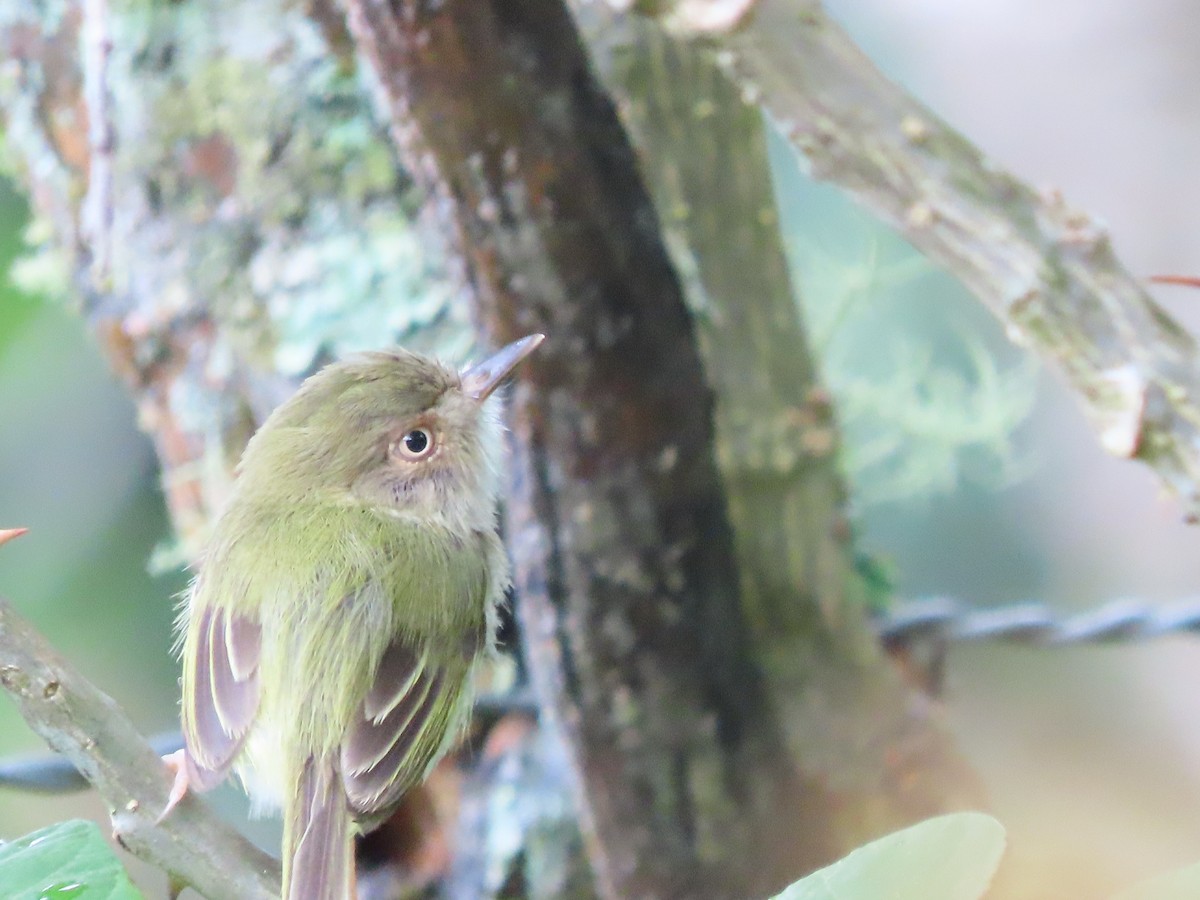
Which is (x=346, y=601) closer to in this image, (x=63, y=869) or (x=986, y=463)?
(x=63, y=869)

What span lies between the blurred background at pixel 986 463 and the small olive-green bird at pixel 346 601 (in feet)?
4.31

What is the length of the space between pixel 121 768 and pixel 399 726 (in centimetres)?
52

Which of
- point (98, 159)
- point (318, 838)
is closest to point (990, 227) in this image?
point (318, 838)

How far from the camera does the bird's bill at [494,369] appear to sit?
1.64 metres

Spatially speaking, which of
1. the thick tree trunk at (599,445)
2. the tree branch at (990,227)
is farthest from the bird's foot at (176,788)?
the tree branch at (990,227)

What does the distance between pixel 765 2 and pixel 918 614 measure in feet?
4.94

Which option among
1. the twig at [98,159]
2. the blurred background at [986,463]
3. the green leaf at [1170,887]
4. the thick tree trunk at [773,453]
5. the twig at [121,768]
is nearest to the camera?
the green leaf at [1170,887]

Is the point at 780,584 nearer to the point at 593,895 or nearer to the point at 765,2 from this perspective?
the point at 593,895

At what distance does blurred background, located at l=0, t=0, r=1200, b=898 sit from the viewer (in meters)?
3.17

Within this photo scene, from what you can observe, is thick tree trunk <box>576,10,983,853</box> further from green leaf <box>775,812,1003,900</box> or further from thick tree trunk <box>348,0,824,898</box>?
green leaf <box>775,812,1003,900</box>

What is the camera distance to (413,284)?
2.39m

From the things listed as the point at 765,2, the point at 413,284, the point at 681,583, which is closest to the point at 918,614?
the point at 681,583

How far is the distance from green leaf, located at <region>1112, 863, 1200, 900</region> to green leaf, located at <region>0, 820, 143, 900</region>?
1.95ft

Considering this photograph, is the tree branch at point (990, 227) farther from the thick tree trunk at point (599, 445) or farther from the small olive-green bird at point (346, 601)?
the small olive-green bird at point (346, 601)
